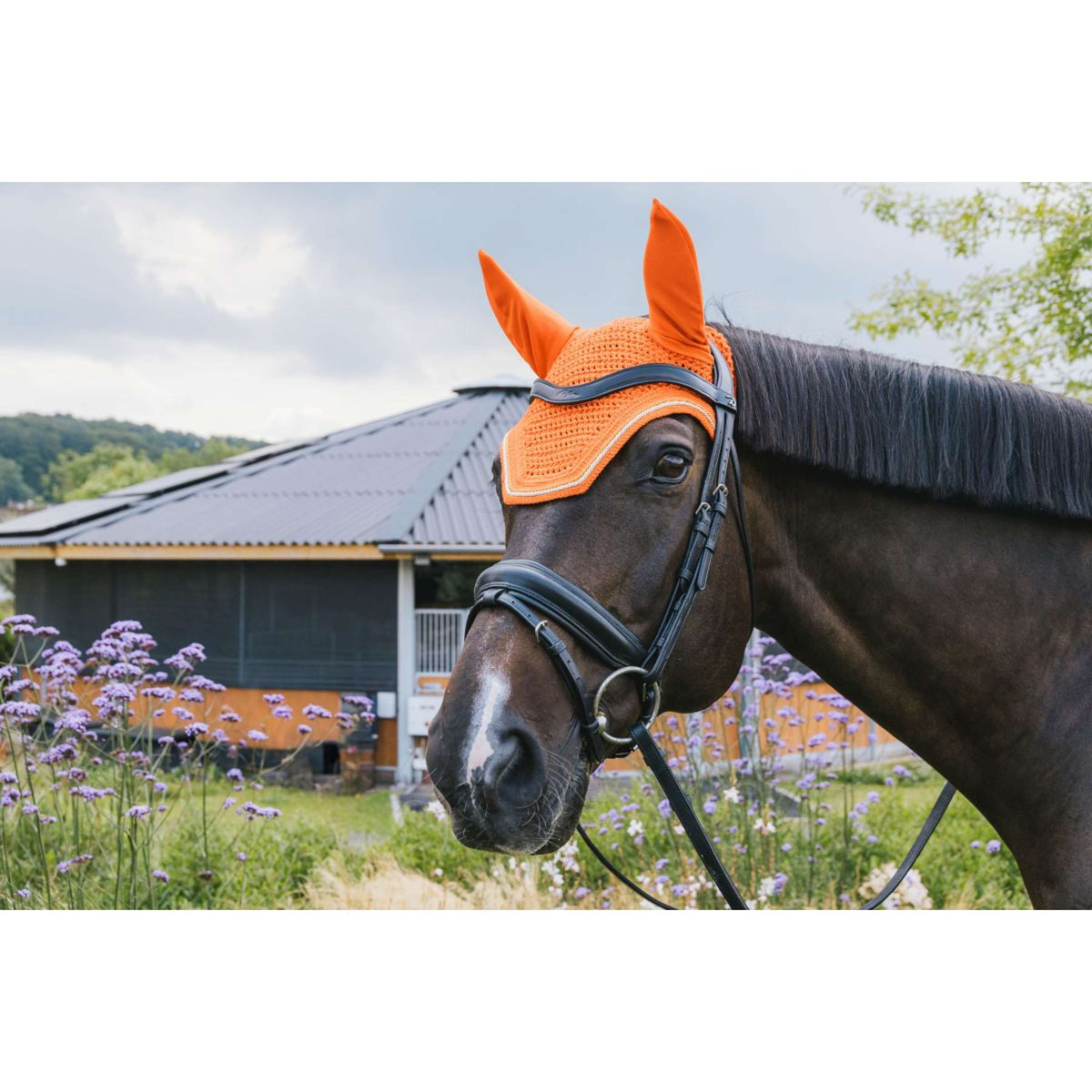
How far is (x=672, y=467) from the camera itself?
167 centimetres

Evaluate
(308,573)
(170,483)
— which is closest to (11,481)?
(170,483)

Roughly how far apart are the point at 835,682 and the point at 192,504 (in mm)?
13224

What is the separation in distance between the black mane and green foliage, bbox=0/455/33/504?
30.8 m

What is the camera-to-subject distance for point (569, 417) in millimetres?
1704

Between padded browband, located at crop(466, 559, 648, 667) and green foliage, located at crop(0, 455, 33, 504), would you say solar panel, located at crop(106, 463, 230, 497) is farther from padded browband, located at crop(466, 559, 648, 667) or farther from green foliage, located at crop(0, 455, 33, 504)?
green foliage, located at crop(0, 455, 33, 504)

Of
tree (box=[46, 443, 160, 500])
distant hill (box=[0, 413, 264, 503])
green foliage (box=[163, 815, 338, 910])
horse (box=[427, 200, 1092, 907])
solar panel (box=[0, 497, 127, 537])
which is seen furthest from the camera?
tree (box=[46, 443, 160, 500])

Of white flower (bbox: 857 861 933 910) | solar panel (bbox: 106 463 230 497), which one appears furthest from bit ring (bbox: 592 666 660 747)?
solar panel (bbox: 106 463 230 497)

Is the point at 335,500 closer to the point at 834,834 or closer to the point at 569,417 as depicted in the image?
the point at 834,834

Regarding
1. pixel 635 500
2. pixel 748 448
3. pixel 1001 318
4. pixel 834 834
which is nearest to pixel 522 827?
pixel 635 500

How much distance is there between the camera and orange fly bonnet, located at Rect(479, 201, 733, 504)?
163 cm

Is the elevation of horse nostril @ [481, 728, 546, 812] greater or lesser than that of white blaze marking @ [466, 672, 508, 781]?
lesser

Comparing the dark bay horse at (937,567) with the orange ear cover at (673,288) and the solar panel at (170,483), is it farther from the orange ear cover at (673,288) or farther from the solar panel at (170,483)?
the solar panel at (170,483)

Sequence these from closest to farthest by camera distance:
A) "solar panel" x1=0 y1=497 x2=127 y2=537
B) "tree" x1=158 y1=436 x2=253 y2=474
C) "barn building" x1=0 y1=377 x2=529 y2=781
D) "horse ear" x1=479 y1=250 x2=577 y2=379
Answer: "horse ear" x1=479 y1=250 x2=577 y2=379 < "barn building" x1=0 y1=377 x2=529 y2=781 < "solar panel" x1=0 y1=497 x2=127 y2=537 < "tree" x1=158 y1=436 x2=253 y2=474

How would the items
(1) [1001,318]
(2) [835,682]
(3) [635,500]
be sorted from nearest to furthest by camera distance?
(3) [635,500], (2) [835,682], (1) [1001,318]
